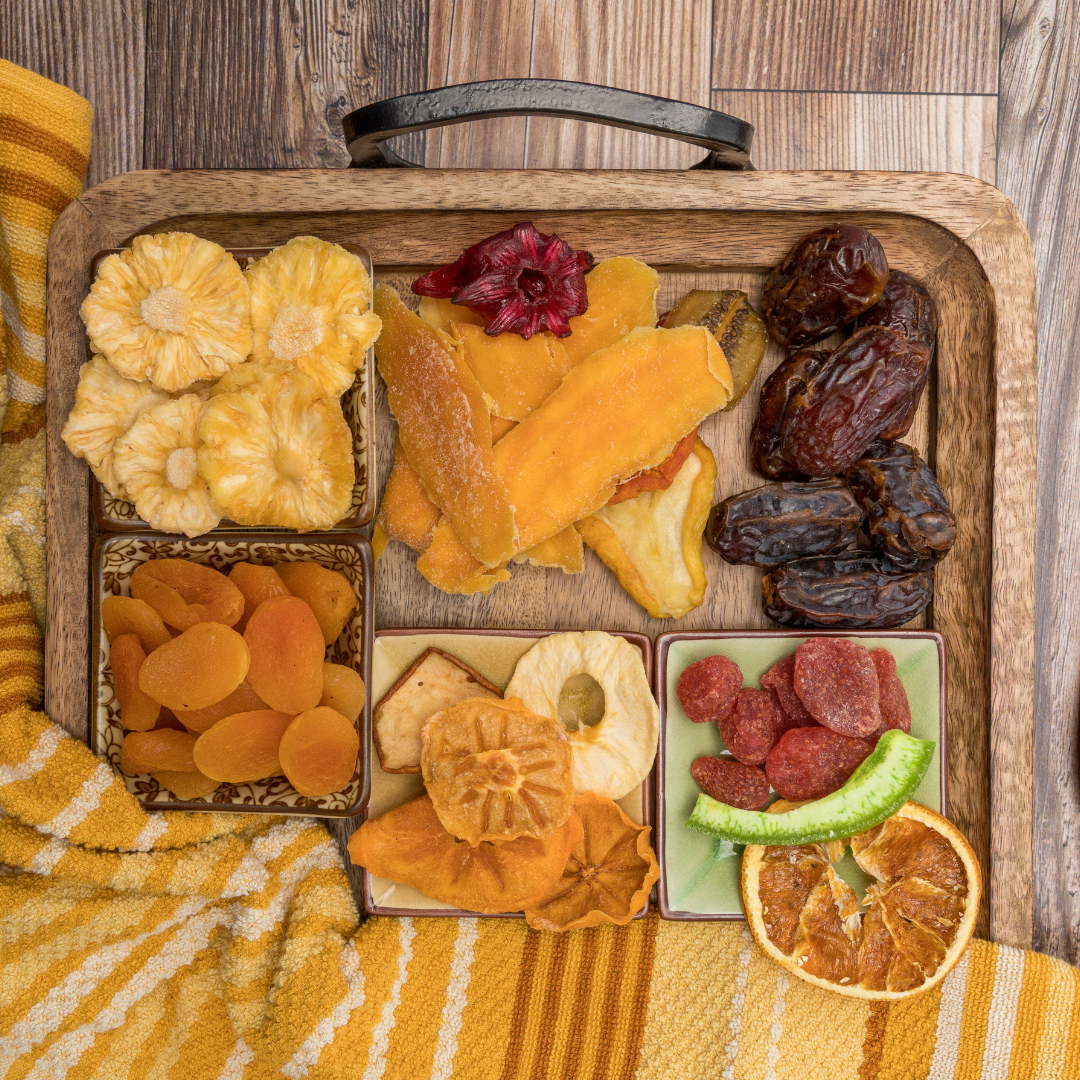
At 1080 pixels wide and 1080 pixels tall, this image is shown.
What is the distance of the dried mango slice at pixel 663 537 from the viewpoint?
124 centimetres

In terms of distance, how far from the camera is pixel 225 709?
1.15m

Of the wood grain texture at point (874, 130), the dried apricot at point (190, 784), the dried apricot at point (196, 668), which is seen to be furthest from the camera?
the wood grain texture at point (874, 130)

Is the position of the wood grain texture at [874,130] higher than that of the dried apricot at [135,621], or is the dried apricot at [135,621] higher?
the wood grain texture at [874,130]

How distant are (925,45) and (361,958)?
186 centimetres

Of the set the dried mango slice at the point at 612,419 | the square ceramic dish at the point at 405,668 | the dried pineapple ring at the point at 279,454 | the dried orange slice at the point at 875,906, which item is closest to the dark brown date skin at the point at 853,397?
the dried mango slice at the point at 612,419

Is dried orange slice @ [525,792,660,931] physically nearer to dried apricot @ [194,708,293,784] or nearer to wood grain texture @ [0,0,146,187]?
dried apricot @ [194,708,293,784]

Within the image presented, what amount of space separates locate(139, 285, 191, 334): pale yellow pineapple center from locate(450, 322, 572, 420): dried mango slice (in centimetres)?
39

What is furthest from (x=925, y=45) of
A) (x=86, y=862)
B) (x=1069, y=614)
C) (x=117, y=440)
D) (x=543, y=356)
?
(x=86, y=862)

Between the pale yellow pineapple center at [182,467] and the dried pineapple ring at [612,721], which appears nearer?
the pale yellow pineapple center at [182,467]

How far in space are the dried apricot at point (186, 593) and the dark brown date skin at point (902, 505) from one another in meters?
0.97

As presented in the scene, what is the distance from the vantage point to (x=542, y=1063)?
1.25 m

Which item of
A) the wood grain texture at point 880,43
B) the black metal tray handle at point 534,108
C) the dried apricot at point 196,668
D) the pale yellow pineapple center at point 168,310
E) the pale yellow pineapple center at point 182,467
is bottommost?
the dried apricot at point 196,668

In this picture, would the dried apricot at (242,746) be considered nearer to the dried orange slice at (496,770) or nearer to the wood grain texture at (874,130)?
the dried orange slice at (496,770)

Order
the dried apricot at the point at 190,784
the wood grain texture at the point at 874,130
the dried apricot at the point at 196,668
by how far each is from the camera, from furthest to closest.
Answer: the wood grain texture at the point at 874,130 → the dried apricot at the point at 190,784 → the dried apricot at the point at 196,668
